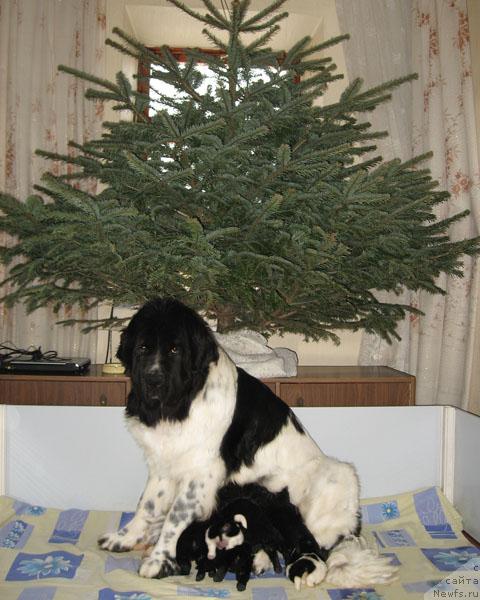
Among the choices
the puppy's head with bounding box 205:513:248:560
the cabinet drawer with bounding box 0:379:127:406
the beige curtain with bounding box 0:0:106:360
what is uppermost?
the beige curtain with bounding box 0:0:106:360

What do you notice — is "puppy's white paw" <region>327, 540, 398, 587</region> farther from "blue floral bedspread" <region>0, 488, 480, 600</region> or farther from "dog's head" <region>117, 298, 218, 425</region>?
"dog's head" <region>117, 298, 218, 425</region>

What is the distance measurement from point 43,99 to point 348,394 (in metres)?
2.62

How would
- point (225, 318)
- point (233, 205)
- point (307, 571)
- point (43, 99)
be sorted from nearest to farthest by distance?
point (307, 571), point (233, 205), point (225, 318), point (43, 99)

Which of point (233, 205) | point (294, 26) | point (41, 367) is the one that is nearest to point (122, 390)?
point (41, 367)

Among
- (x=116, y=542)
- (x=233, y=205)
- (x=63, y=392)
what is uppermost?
(x=233, y=205)

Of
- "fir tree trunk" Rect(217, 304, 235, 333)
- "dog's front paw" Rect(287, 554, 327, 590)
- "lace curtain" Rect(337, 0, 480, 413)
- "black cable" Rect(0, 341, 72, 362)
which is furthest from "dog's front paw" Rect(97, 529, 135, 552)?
"lace curtain" Rect(337, 0, 480, 413)

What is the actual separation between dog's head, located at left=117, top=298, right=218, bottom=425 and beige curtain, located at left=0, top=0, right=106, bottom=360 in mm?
1887

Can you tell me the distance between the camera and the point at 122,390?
9.61 feet

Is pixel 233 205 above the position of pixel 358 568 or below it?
above

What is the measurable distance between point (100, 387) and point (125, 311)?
780mm

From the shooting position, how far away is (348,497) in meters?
1.91

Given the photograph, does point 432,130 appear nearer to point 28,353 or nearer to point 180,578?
point 28,353

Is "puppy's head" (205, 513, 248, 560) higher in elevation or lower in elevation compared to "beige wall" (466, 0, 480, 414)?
lower

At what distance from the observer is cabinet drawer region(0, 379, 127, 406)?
292 cm
